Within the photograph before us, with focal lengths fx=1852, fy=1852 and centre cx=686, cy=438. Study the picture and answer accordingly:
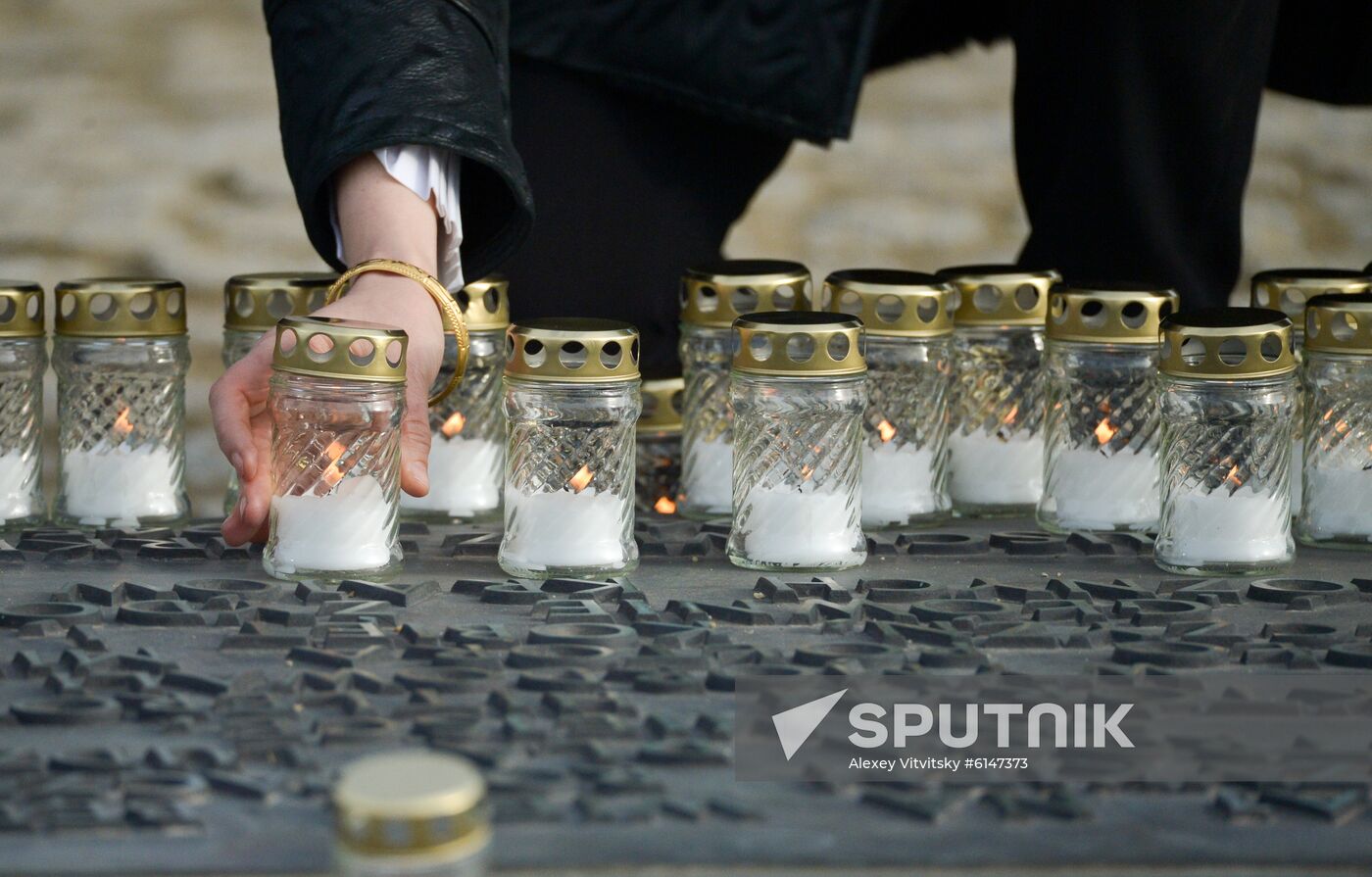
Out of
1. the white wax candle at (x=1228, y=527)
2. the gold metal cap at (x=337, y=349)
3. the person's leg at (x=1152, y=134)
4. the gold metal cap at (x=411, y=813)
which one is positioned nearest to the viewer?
the gold metal cap at (x=411, y=813)

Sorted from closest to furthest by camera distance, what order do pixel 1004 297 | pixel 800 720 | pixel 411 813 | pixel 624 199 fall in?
pixel 411 813 → pixel 800 720 → pixel 1004 297 → pixel 624 199

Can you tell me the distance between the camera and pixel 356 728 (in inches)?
37.2

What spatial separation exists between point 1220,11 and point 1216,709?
1.03 m

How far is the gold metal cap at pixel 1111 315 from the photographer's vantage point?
141 centimetres

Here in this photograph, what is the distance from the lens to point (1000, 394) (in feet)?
4.99

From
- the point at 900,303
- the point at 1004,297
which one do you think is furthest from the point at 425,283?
the point at 1004,297

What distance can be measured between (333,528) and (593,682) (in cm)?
29

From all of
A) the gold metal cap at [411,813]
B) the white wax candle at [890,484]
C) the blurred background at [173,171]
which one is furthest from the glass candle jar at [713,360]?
the blurred background at [173,171]

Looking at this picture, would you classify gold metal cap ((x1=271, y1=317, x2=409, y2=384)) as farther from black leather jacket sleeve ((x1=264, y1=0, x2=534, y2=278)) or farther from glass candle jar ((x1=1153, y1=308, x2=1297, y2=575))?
glass candle jar ((x1=1153, y1=308, x2=1297, y2=575))

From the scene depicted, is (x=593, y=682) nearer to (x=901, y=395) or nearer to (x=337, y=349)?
(x=337, y=349)

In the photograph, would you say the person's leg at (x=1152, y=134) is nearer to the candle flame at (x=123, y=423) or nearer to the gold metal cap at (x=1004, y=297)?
the gold metal cap at (x=1004, y=297)

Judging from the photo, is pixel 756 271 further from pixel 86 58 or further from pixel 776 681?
pixel 86 58

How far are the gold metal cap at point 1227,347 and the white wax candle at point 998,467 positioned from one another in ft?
0.78

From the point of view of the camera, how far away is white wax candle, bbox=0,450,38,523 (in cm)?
141
